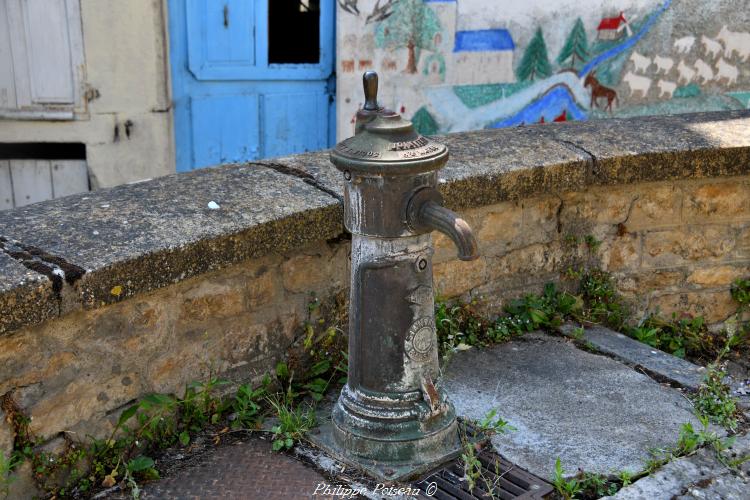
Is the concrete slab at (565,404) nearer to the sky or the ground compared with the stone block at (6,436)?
nearer to the ground

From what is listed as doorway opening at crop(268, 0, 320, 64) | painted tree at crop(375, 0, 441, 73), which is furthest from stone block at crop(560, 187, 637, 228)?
doorway opening at crop(268, 0, 320, 64)

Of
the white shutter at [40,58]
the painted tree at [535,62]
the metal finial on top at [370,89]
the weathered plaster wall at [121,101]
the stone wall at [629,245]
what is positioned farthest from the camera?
the painted tree at [535,62]

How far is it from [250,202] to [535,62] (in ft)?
13.5

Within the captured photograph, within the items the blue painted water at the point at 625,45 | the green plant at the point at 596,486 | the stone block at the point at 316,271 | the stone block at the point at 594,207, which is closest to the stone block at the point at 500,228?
the stone block at the point at 594,207

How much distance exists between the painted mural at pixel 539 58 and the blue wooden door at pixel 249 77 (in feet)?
0.70

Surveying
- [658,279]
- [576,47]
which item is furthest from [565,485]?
[576,47]

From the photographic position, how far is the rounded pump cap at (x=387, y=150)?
7.43 feet

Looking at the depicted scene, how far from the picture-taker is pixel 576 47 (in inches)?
247

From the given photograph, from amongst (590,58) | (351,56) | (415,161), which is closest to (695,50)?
(590,58)

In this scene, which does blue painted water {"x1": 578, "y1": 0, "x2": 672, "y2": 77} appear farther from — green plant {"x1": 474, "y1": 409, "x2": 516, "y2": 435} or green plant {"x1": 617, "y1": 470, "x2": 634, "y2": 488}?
green plant {"x1": 617, "y1": 470, "x2": 634, "y2": 488}

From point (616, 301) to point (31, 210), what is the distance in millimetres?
2397

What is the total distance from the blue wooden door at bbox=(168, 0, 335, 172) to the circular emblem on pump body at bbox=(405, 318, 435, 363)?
11.3ft

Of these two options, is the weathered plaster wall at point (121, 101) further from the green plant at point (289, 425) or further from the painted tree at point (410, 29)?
the green plant at point (289, 425)

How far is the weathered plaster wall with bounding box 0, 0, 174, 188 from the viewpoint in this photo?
510cm
